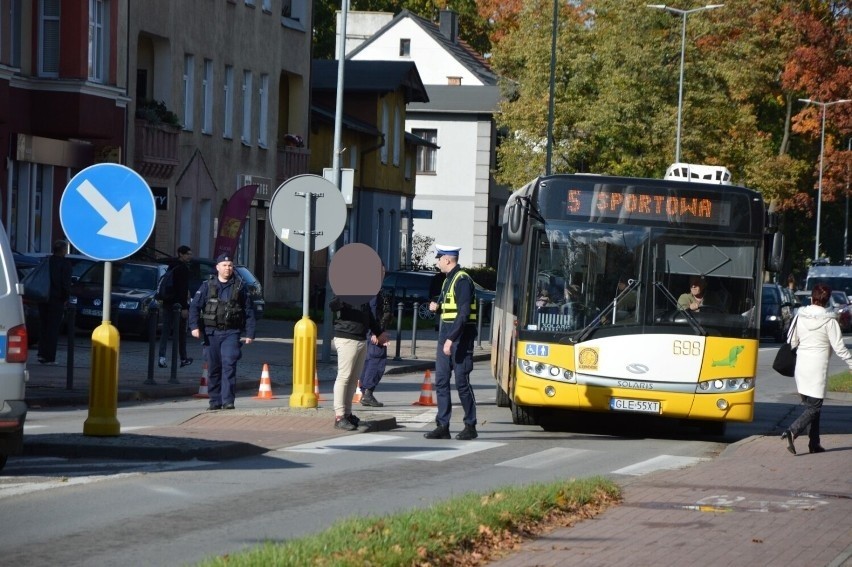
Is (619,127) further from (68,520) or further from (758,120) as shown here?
(68,520)

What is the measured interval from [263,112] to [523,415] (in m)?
31.3

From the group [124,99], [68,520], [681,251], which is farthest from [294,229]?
[124,99]

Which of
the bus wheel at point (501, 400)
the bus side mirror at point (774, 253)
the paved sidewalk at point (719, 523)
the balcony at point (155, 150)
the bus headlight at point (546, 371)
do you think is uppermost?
the balcony at point (155, 150)

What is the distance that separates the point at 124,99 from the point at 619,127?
24.4m

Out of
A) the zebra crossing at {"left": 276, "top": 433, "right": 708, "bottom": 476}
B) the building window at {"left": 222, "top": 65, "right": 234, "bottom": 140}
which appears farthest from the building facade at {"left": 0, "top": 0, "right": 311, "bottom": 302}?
the zebra crossing at {"left": 276, "top": 433, "right": 708, "bottom": 476}

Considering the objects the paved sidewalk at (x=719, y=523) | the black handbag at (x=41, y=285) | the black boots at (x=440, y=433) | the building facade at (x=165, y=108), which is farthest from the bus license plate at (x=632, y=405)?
the building facade at (x=165, y=108)

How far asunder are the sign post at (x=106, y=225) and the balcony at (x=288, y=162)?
35426mm

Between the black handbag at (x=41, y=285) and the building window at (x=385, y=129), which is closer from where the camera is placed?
the black handbag at (x=41, y=285)

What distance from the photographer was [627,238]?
16.6m

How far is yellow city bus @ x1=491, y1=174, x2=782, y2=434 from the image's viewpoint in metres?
16.3

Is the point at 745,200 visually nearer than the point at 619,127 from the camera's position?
Yes

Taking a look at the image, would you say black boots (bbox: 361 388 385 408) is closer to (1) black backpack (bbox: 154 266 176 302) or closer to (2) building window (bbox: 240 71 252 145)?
(1) black backpack (bbox: 154 266 176 302)

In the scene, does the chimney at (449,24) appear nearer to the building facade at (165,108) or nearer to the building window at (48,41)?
the building facade at (165,108)

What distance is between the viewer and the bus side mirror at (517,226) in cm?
1608
